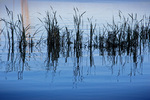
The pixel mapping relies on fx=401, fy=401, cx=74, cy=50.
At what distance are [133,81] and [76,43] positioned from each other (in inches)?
104

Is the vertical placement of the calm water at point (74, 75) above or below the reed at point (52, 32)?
below

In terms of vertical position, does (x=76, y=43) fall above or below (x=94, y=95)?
above

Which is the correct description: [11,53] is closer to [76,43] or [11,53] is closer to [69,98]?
[76,43]

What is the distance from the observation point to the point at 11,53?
272 inches

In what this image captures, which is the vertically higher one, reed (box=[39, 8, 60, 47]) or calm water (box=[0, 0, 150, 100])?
reed (box=[39, 8, 60, 47])

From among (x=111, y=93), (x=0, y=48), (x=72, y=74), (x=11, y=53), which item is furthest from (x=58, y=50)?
(x=111, y=93)

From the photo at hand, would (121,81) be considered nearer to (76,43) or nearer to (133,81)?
(133,81)

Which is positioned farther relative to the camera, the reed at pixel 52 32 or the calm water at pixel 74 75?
the reed at pixel 52 32

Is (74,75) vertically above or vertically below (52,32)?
below

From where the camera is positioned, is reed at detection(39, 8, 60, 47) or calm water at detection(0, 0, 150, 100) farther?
reed at detection(39, 8, 60, 47)

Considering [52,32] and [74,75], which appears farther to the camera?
[52,32]

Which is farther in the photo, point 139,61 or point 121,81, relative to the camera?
point 139,61

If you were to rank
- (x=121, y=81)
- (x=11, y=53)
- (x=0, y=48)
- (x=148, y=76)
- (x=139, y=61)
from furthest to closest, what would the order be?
1. (x=0, y=48)
2. (x=11, y=53)
3. (x=139, y=61)
4. (x=148, y=76)
5. (x=121, y=81)

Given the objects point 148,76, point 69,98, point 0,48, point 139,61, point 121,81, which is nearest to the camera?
point 69,98
